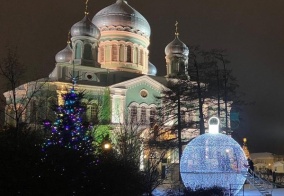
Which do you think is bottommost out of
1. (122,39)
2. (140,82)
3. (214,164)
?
(214,164)

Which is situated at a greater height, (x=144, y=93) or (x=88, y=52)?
(x=88, y=52)

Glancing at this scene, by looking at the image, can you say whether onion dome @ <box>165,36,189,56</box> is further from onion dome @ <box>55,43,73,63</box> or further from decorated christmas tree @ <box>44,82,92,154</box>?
decorated christmas tree @ <box>44,82,92,154</box>

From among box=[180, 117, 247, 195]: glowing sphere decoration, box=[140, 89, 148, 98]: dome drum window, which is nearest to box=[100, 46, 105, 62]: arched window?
box=[140, 89, 148, 98]: dome drum window

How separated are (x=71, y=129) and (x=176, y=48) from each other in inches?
1462

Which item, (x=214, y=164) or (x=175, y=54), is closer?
(x=214, y=164)

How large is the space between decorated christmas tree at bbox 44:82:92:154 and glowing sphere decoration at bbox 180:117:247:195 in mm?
4182

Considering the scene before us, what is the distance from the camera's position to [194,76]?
27625 mm

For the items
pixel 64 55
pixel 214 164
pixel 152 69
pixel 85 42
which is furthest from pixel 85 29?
pixel 214 164

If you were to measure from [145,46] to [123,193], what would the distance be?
37190mm

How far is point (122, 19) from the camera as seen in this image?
49531 millimetres

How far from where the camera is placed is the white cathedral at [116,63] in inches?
1692

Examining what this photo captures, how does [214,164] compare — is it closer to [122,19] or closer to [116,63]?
[116,63]

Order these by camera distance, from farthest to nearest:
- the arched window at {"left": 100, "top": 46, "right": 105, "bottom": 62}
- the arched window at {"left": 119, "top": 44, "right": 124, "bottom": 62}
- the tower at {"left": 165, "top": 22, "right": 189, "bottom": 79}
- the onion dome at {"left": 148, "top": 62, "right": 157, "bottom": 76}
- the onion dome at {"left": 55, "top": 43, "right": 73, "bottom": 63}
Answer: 1. the onion dome at {"left": 148, "top": 62, "right": 157, "bottom": 76}
2. the tower at {"left": 165, "top": 22, "right": 189, "bottom": 79}
3. the onion dome at {"left": 55, "top": 43, "right": 73, "bottom": 63}
4. the arched window at {"left": 100, "top": 46, "right": 105, "bottom": 62}
5. the arched window at {"left": 119, "top": 44, "right": 124, "bottom": 62}

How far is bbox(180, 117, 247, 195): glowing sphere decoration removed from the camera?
17016mm
